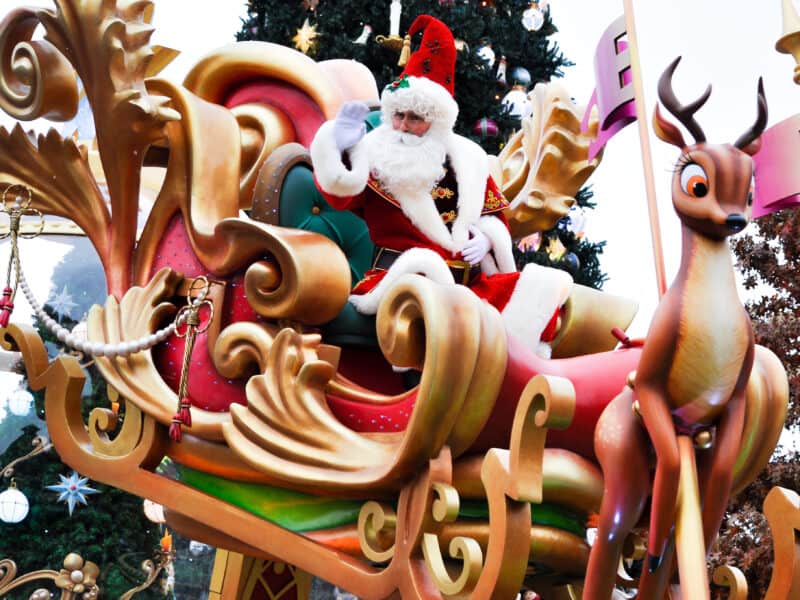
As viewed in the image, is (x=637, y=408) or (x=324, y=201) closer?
(x=637, y=408)

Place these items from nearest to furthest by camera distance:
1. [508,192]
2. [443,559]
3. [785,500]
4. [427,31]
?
[785,500] < [443,559] < [427,31] < [508,192]

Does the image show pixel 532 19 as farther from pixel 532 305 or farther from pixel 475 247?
pixel 532 305

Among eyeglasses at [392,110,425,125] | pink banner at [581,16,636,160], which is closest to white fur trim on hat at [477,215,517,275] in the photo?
eyeglasses at [392,110,425,125]

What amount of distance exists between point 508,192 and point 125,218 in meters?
1.16

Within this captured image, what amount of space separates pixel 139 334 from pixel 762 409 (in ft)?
4.80

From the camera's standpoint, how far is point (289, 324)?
240 centimetres

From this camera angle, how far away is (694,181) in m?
1.61

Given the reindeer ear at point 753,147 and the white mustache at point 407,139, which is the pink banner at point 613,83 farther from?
the white mustache at point 407,139

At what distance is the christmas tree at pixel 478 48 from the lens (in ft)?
18.9

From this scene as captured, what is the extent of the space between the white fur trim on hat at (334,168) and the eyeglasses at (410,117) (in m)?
0.18

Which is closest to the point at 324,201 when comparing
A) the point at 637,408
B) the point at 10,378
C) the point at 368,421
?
the point at 368,421

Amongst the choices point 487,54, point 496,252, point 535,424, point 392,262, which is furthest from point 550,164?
point 487,54

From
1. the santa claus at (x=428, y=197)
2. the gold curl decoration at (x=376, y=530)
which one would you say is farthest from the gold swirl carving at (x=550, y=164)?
the gold curl decoration at (x=376, y=530)

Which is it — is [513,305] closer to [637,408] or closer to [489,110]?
[637,408]
